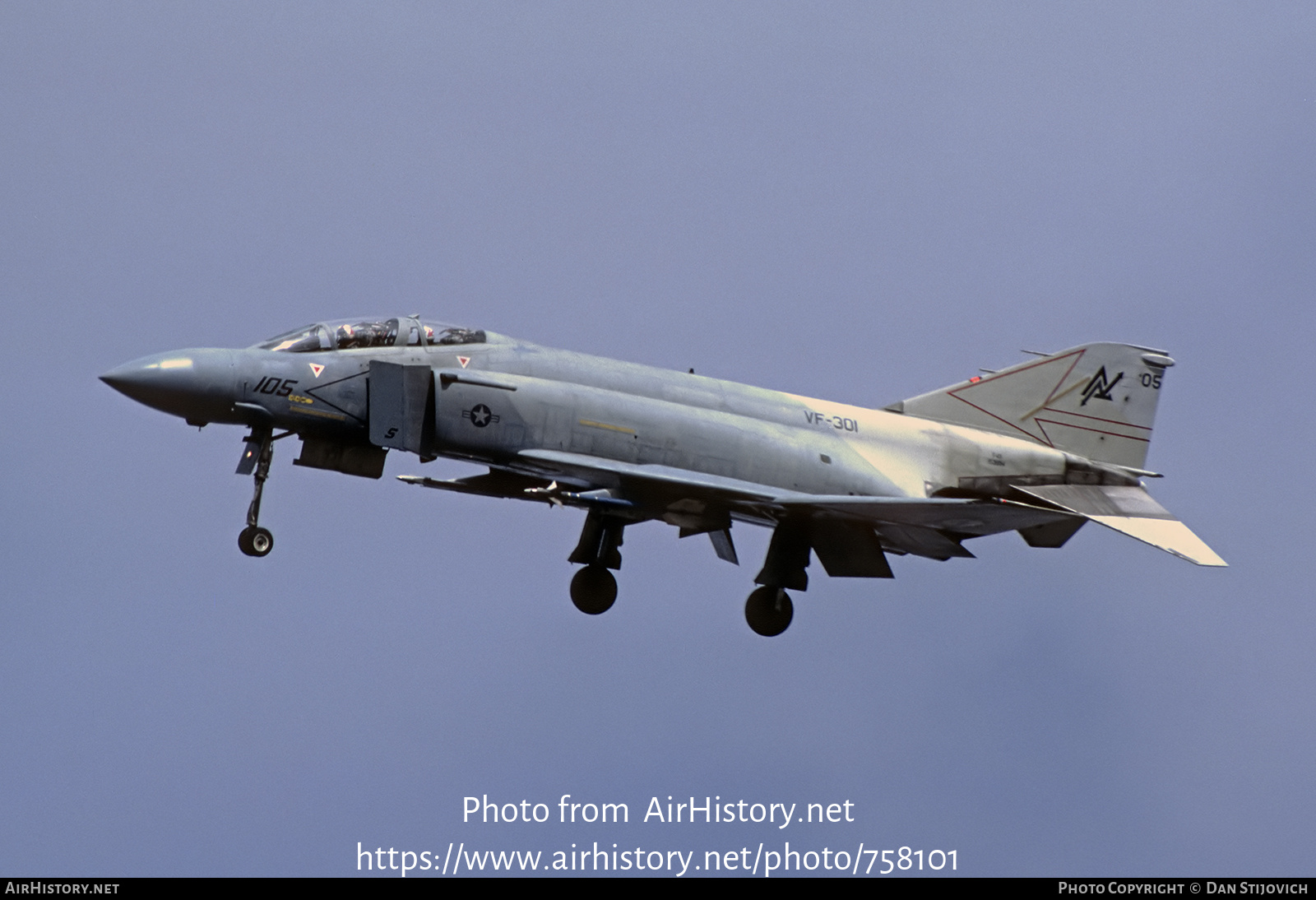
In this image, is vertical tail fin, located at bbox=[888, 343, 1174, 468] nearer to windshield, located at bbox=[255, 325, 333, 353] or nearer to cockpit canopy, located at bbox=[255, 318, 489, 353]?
cockpit canopy, located at bbox=[255, 318, 489, 353]

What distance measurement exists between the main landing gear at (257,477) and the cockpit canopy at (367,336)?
1.02 metres

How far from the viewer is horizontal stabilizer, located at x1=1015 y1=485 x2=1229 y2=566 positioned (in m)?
20.5

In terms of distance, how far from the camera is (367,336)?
62.5ft

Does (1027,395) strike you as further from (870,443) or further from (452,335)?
(452,335)

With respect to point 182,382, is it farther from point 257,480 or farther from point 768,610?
point 768,610

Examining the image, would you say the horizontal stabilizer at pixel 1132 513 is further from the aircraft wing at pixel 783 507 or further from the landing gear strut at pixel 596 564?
the landing gear strut at pixel 596 564

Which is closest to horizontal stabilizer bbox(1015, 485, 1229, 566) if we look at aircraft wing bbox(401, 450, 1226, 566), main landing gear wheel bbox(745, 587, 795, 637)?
aircraft wing bbox(401, 450, 1226, 566)

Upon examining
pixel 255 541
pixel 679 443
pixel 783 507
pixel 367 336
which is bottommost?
pixel 255 541

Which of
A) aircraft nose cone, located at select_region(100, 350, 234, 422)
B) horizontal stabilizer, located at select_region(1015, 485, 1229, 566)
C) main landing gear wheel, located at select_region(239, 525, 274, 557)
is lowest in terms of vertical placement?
main landing gear wheel, located at select_region(239, 525, 274, 557)

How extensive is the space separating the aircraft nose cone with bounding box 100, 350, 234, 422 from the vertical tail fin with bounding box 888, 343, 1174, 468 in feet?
29.1

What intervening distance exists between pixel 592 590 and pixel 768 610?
2494mm

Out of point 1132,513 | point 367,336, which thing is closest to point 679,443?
point 367,336

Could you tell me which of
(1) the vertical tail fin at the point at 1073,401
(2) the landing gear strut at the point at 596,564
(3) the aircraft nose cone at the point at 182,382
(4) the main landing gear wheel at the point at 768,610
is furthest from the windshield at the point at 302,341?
(1) the vertical tail fin at the point at 1073,401

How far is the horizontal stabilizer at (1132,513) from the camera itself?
20.5 meters
